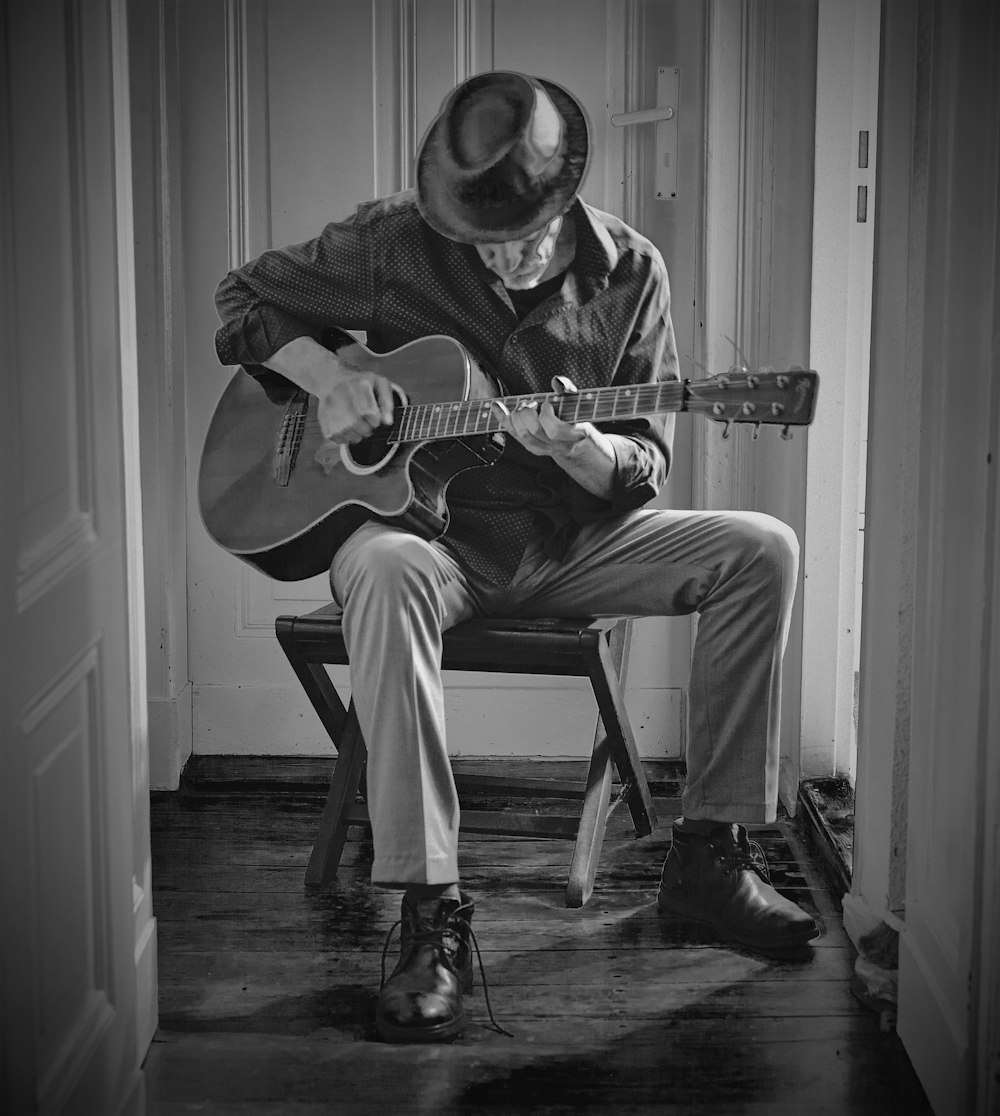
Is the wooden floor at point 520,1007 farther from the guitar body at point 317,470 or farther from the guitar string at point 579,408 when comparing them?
the guitar string at point 579,408

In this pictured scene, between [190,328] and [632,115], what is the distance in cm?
105

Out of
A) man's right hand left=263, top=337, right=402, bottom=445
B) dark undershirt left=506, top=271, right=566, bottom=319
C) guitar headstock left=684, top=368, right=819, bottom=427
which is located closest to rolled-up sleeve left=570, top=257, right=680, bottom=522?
dark undershirt left=506, top=271, right=566, bottom=319

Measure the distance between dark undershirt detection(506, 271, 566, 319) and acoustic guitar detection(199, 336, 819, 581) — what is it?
0.44 ft

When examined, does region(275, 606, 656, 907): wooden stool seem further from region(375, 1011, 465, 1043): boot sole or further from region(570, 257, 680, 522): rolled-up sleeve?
region(375, 1011, 465, 1043): boot sole

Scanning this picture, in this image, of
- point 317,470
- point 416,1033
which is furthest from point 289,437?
point 416,1033

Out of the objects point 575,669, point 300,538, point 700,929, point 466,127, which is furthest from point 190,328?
point 700,929

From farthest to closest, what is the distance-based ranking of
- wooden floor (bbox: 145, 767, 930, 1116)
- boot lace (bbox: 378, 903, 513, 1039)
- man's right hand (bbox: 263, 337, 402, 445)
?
man's right hand (bbox: 263, 337, 402, 445), boot lace (bbox: 378, 903, 513, 1039), wooden floor (bbox: 145, 767, 930, 1116)

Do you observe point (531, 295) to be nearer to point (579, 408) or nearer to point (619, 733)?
point (579, 408)

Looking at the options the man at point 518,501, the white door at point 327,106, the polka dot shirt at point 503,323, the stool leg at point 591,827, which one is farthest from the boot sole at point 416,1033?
the white door at point 327,106

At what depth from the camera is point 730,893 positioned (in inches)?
87.4

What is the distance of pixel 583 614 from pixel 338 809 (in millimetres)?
565

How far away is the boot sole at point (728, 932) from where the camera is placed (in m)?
2.15

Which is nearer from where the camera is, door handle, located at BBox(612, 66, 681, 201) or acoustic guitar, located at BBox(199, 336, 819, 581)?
acoustic guitar, located at BBox(199, 336, 819, 581)

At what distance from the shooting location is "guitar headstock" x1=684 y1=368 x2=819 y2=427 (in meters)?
1.98
